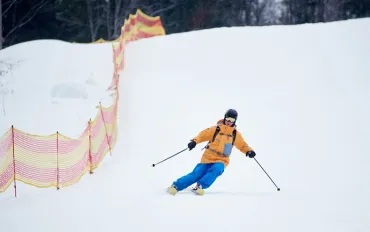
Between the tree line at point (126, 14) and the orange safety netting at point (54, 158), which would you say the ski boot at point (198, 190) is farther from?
the tree line at point (126, 14)

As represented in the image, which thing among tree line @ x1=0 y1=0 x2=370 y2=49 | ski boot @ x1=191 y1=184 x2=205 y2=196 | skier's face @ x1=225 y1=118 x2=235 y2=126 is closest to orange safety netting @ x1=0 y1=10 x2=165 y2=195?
ski boot @ x1=191 y1=184 x2=205 y2=196

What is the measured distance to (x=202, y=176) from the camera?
6867 mm

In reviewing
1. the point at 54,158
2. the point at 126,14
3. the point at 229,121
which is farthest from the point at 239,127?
the point at 126,14

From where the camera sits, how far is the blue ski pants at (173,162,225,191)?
21.4 feet

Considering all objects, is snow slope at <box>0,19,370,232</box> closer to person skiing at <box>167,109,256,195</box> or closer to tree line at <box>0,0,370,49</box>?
person skiing at <box>167,109,256,195</box>

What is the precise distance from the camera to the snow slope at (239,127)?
17.7 feet

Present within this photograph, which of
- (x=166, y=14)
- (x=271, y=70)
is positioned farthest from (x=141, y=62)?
(x=166, y=14)

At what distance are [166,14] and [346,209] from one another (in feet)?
121

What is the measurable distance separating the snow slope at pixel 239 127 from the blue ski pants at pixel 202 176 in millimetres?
192

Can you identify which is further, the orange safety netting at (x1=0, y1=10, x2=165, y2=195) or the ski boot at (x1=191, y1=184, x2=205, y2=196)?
the orange safety netting at (x1=0, y1=10, x2=165, y2=195)

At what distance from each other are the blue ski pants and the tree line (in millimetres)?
30073

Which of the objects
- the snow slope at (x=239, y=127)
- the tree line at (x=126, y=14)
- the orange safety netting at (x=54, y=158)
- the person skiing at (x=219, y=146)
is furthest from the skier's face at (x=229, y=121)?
the tree line at (x=126, y=14)

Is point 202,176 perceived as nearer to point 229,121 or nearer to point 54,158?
point 229,121

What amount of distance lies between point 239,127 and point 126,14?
28970mm
